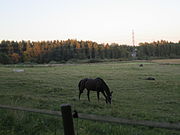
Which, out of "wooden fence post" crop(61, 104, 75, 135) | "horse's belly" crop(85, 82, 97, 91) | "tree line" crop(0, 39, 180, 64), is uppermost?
"tree line" crop(0, 39, 180, 64)

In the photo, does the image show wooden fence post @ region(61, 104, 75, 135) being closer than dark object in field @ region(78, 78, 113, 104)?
Yes

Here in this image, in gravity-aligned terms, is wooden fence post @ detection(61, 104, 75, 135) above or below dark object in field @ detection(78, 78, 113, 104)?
above

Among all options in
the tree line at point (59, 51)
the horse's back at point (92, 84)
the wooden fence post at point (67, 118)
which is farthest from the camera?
the tree line at point (59, 51)

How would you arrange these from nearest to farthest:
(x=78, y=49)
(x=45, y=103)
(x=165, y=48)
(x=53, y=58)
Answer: (x=45, y=103) < (x=53, y=58) < (x=78, y=49) < (x=165, y=48)

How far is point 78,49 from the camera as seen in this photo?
11362cm

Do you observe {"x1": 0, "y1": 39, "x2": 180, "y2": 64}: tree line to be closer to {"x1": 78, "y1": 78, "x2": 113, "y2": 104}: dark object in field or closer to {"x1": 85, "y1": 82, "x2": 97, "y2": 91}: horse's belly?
{"x1": 78, "y1": 78, "x2": 113, "y2": 104}: dark object in field

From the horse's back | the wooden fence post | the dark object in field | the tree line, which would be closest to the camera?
the wooden fence post

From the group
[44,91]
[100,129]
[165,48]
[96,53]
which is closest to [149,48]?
[165,48]

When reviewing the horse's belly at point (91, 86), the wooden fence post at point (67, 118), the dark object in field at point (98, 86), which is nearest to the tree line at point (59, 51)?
the dark object in field at point (98, 86)

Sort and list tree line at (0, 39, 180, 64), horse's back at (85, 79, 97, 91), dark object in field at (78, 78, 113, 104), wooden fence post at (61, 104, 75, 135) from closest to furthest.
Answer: wooden fence post at (61, 104, 75, 135), dark object in field at (78, 78, 113, 104), horse's back at (85, 79, 97, 91), tree line at (0, 39, 180, 64)

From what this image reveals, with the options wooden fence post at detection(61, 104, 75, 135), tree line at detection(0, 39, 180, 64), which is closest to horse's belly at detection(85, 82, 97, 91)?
wooden fence post at detection(61, 104, 75, 135)

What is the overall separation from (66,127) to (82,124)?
2.17 m

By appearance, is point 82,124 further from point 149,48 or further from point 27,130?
point 149,48

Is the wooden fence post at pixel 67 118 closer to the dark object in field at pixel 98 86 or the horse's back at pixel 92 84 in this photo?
the dark object in field at pixel 98 86
